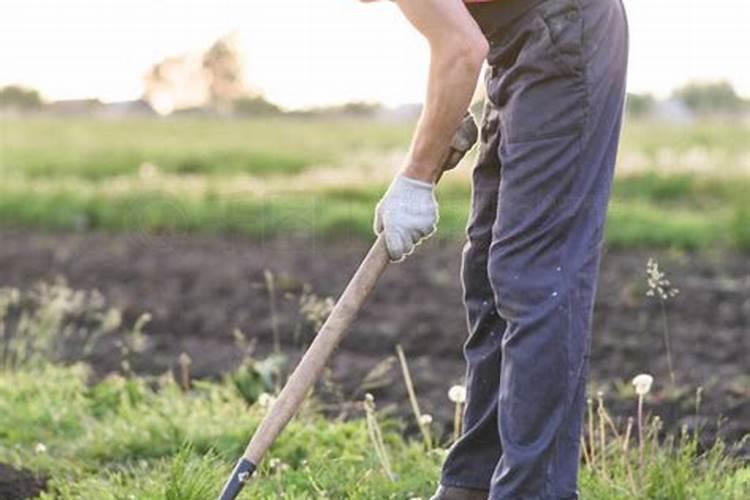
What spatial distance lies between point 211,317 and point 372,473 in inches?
165

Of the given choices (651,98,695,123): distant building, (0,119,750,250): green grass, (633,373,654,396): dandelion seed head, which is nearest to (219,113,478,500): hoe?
(633,373,654,396): dandelion seed head

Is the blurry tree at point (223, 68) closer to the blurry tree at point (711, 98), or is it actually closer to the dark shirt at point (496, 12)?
the blurry tree at point (711, 98)

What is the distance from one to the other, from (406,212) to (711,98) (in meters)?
33.9

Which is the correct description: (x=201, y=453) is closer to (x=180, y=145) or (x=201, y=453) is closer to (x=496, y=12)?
(x=496, y=12)

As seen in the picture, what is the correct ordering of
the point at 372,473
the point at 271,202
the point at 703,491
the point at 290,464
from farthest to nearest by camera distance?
the point at 271,202, the point at 290,464, the point at 372,473, the point at 703,491

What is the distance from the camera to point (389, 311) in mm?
8812

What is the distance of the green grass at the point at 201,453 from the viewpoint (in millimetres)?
4207

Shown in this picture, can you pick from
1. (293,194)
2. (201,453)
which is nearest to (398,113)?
(293,194)

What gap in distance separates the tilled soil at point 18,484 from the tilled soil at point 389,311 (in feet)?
3.09

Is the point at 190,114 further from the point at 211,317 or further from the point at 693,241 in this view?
the point at 211,317

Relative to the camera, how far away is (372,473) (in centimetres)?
462

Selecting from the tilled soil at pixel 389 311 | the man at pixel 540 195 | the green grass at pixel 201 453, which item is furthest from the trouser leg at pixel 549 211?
the tilled soil at pixel 389 311

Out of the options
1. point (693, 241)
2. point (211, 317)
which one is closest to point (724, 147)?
point (693, 241)

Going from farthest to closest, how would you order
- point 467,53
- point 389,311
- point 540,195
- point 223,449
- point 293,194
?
1. point 293,194
2. point 389,311
3. point 223,449
4. point 540,195
5. point 467,53
